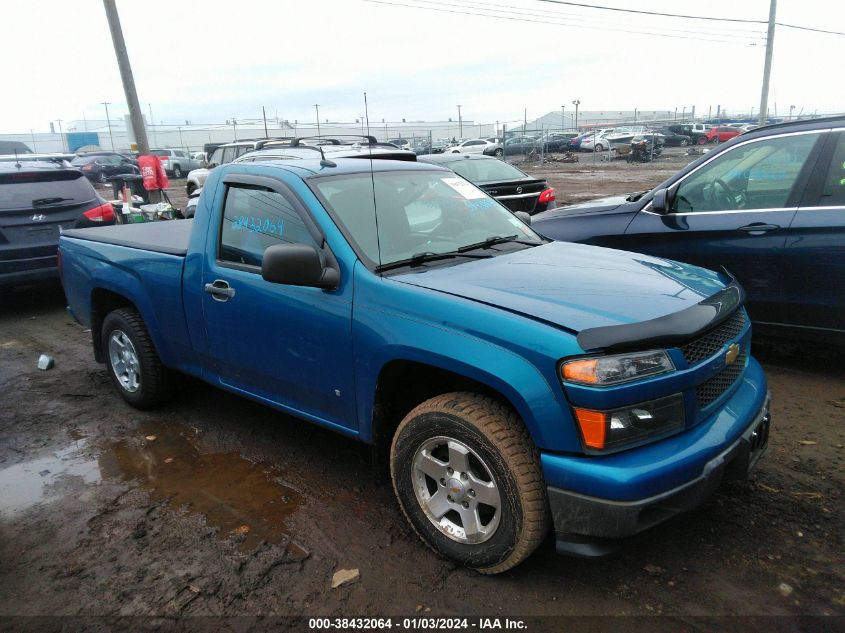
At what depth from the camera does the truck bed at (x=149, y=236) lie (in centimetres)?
426

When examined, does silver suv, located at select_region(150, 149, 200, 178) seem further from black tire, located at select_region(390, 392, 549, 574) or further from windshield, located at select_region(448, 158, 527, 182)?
black tire, located at select_region(390, 392, 549, 574)

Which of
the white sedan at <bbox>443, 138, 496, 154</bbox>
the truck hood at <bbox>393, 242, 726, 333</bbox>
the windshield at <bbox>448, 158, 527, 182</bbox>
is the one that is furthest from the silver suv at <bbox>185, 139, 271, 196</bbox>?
the white sedan at <bbox>443, 138, 496, 154</bbox>

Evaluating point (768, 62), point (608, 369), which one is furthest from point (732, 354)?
point (768, 62)

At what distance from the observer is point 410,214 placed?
11.6 feet

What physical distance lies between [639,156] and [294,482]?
101ft

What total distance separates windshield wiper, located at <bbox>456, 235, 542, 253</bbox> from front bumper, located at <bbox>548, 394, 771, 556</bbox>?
149 cm

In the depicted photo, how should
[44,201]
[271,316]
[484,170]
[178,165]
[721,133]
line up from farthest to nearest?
1. [721,133]
2. [178,165]
3. [484,170]
4. [44,201]
5. [271,316]

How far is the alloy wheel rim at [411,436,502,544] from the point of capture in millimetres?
2627

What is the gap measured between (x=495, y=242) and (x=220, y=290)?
1.60 meters

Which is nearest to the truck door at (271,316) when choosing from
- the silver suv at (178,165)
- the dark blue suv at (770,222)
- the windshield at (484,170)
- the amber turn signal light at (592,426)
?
the amber turn signal light at (592,426)

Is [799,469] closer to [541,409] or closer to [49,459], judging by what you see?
[541,409]

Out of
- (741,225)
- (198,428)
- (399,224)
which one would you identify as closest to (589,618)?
(399,224)

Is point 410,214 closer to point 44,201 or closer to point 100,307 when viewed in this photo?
point 100,307

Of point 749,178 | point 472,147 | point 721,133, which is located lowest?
point 721,133
